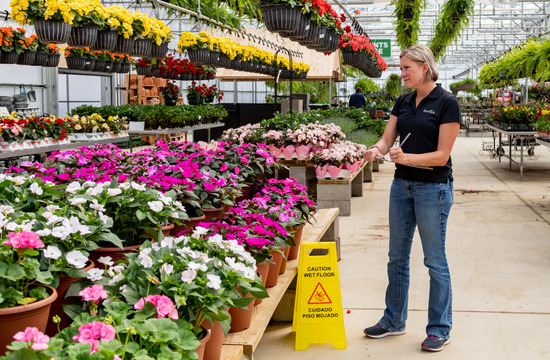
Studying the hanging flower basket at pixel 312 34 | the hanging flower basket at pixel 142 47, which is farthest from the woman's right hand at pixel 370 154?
the hanging flower basket at pixel 142 47

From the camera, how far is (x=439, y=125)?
3.04 meters

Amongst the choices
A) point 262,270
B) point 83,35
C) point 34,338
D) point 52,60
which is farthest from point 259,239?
point 52,60

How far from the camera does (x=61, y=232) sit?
5.98 feet

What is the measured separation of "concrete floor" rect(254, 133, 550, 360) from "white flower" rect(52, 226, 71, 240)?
151 centimetres

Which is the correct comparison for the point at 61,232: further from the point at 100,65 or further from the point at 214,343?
the point at 100,65

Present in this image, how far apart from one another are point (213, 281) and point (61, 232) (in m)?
0.45

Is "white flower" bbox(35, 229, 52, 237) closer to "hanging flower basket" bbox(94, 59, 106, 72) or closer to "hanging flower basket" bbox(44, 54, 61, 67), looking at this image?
"hanging flower basket" bbox(44, 54, 61, 67)

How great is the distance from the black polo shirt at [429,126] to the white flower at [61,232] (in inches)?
69.7

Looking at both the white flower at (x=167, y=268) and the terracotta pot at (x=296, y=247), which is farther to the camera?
the terracotta pot at (x=296, y=247)

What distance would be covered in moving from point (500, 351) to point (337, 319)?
2.54 feet

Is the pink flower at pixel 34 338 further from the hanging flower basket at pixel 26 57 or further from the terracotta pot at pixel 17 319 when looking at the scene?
the hanging flower basket at pixel 26 57

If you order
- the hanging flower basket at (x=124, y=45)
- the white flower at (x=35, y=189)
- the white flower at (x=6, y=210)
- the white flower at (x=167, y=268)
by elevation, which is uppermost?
the hanging flower basket at (x=124, y=45)

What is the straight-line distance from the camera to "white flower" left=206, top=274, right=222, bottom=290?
68.2 inches

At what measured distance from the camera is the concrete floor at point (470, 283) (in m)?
3.18
